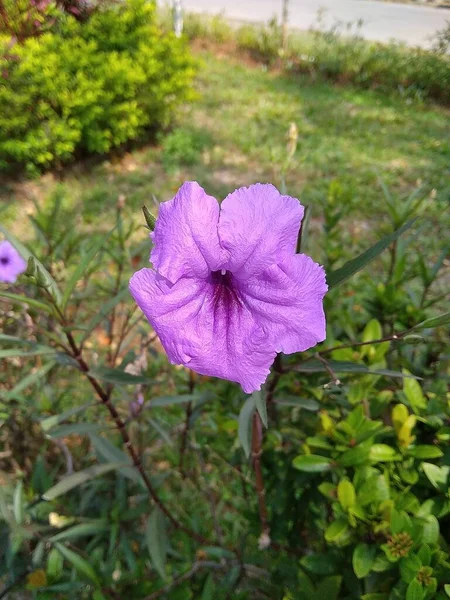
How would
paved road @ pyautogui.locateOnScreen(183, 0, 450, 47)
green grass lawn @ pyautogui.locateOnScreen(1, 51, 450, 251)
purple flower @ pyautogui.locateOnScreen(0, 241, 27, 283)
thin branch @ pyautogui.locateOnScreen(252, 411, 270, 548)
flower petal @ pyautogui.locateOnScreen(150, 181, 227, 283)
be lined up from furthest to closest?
paved road @ pyautogui.locateOnScreen(183, 0, 450, 47) < green grass lawn @ pyautogui.locateOnScreen(1, 51, 450, 251) < purple flower @ pyautogui.locateOnScreen(0, 241, 27, 283) < thin branch @ pyautogui.locateOnScreen(252, 411, 270, 548) < flower petal @ pyautogui.locateOnScreen(150, 181, 227, 283)

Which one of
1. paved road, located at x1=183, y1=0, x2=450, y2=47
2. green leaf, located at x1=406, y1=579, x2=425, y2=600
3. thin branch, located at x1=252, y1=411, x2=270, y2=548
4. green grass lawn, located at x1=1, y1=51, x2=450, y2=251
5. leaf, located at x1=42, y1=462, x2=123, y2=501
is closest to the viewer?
green leaf, located at x1=406, y1=579, x2=425, y2=600

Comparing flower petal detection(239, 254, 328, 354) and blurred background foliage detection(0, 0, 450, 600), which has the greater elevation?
flower petal detection(239, 254, 328, 354)

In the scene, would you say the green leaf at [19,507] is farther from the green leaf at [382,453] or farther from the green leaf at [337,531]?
the green leaf at [382,453]

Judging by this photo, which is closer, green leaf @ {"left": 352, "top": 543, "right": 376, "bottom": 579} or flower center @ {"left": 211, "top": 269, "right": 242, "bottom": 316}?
flower center @ {"left": 211, "top": 269, "right": 242, "bottom": 316}

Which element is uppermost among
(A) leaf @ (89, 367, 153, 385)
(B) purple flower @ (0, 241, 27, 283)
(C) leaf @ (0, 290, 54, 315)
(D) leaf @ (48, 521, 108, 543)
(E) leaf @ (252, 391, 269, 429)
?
(C) leaf @ (0, 290, 54, 315)

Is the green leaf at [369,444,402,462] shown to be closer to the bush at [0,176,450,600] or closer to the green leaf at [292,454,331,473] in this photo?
the bush at [0,176,450,600]

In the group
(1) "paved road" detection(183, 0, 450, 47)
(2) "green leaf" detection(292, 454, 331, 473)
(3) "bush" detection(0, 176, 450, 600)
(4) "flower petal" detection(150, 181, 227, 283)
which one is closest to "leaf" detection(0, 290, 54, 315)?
(3) "bush" detection(0, 176, 450, 600)

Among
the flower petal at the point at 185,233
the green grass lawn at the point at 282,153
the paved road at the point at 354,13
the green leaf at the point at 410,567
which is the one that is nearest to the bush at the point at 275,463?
the green leaf at the point at 410,567
